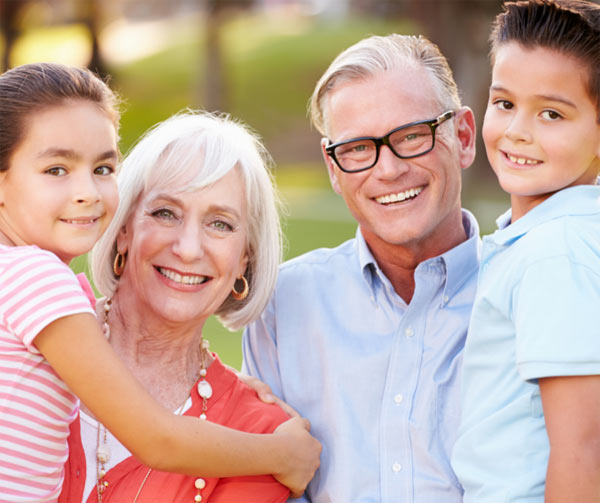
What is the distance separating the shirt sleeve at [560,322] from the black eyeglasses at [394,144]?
113cm

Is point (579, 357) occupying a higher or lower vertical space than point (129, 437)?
higher

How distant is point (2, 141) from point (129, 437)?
2.84 ft

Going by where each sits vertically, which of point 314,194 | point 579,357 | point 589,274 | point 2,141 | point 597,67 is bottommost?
point 314,194

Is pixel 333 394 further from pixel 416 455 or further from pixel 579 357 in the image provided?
pixel 579 357

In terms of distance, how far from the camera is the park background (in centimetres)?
1611

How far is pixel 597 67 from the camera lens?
90.2 inches

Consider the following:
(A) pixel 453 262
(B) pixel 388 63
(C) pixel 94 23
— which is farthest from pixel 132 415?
(C) pixel 94 23

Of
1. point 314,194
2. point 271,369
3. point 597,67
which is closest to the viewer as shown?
point 597,67

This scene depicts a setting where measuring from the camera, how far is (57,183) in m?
2.47

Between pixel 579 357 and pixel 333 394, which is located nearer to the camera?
pixel 579 357

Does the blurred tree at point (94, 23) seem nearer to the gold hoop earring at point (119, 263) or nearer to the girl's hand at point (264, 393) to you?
the gold hoop earring at point (119, 263)

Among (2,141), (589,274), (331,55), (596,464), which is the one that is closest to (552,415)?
(596,464)

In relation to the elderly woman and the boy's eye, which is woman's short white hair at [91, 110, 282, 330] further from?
the boy's eye

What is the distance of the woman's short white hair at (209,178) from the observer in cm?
301
